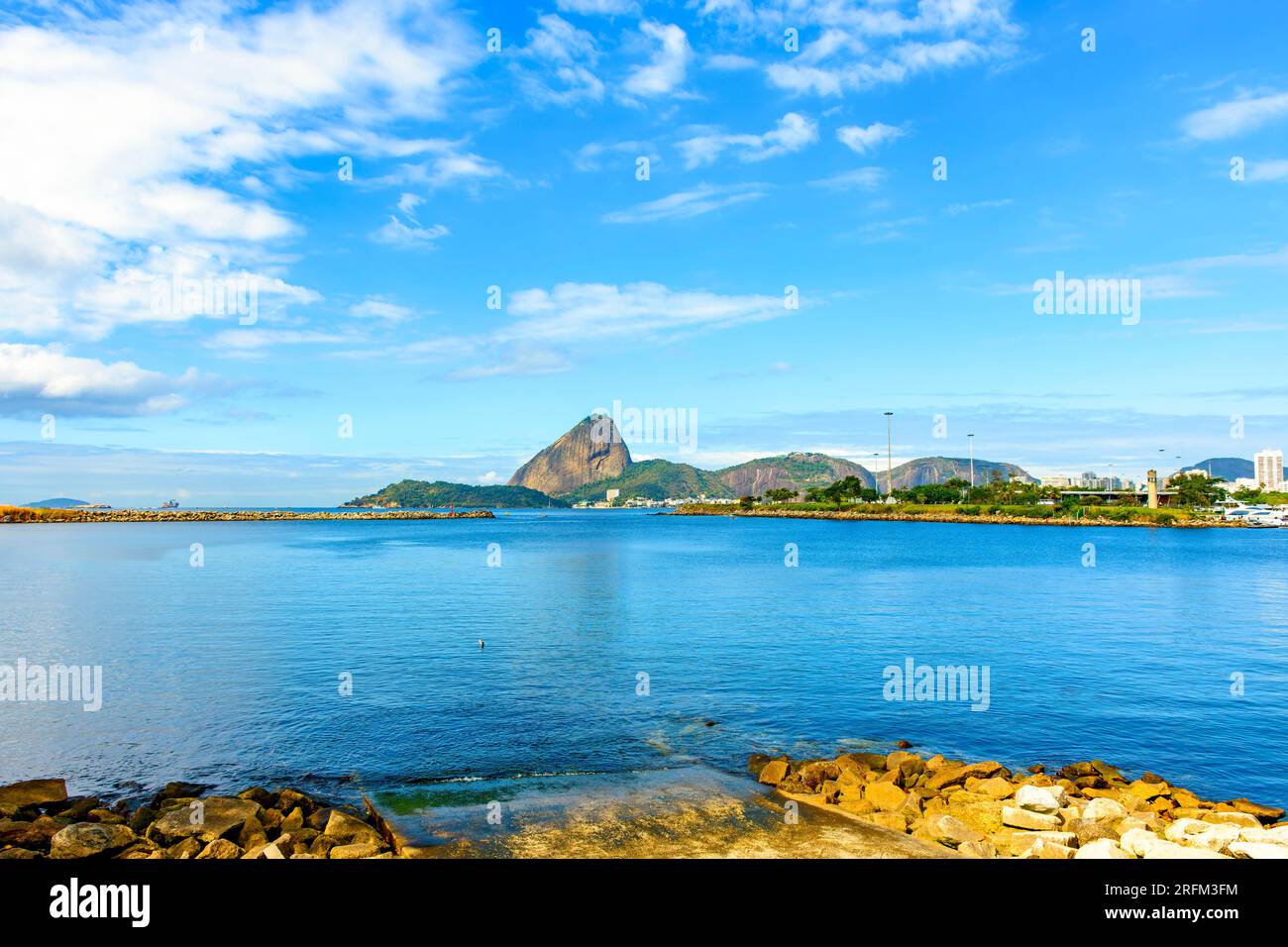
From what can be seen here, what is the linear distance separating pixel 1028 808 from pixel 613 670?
57.6 feet

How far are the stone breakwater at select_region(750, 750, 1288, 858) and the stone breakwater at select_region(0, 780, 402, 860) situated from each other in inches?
346

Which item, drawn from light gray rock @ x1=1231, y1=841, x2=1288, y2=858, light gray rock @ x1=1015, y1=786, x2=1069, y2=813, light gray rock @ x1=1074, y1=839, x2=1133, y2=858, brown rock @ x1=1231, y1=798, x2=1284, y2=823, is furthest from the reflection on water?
brown rock @ x1=1231, y1=798, x2=1284, y2=823

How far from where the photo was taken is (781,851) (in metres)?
13.4

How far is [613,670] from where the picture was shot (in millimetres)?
30625

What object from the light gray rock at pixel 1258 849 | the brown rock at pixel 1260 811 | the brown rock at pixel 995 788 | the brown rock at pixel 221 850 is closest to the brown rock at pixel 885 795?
the brown rock at pixel 995 788

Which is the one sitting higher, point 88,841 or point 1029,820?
point 88,841

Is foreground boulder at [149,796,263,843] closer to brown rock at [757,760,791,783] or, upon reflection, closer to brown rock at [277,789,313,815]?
brown rock at [277,789,313,815]

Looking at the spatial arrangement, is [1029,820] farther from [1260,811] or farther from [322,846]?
[322,846]

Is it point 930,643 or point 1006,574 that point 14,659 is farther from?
point 1006,574

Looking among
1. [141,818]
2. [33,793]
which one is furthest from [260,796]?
[33,793]

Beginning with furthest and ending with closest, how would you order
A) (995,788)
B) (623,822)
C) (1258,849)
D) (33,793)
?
(995,788) < (33,793) < (623,822) < (1258,849)

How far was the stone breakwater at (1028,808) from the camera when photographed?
13.0 m

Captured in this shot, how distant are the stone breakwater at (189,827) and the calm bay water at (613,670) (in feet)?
5.95

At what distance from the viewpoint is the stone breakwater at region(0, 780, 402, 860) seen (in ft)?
44.1
